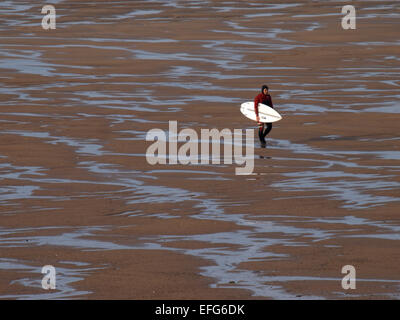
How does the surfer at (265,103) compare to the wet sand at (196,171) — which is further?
the surfer at (265,103)

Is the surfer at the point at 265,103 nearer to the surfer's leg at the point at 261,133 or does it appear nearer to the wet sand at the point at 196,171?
the surfer's leg at the point at 261,133

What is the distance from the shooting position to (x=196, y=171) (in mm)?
18797

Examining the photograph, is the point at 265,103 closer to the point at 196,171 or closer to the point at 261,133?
the point at 261,133

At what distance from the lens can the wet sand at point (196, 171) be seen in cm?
1241

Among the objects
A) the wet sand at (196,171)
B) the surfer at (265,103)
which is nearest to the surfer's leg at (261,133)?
the surfer at (265,103)

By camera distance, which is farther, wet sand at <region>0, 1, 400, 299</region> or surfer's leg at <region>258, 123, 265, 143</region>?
surfer's leg at <region>258, 123, 265, 143</region>

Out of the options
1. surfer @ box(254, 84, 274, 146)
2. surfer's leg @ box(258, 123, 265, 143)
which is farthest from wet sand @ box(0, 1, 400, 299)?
surfer's leg @ box(258, 123, 265, 143)

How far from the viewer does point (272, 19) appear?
4534 centimetres

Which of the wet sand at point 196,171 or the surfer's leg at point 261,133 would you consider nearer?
the wet sand at point 196,171

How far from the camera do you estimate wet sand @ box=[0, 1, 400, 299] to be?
40.7 feet

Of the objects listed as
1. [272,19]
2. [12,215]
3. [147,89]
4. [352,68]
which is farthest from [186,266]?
[272,19]

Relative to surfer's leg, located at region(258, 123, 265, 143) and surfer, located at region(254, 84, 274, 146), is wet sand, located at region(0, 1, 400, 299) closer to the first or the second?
surfer, located at region(254, 84, 274, 146)

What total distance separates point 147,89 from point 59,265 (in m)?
16.9

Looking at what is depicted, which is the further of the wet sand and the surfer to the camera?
the surfer
